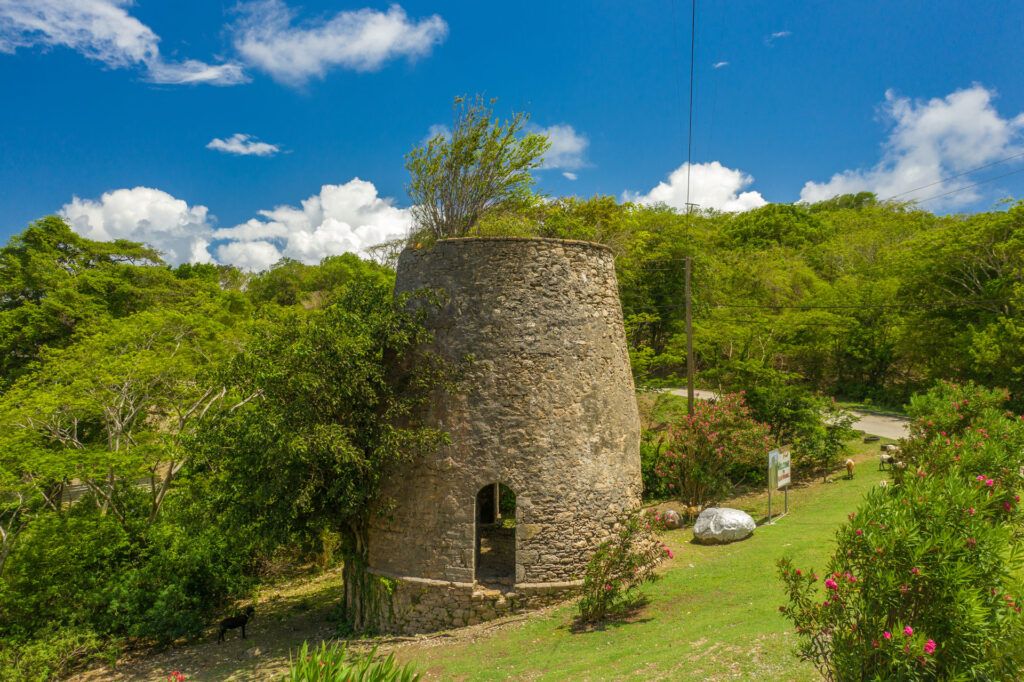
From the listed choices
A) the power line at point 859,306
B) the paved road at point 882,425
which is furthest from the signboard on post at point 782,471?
the power line at point 859,306

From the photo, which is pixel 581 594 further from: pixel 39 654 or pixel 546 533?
pixel 39 654

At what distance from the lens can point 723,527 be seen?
12555 millimetres

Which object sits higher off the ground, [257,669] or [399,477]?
[399,477]

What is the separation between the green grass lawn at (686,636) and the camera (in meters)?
6.70

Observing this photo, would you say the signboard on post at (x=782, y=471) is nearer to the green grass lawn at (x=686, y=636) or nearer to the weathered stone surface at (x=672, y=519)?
the green grass lawn at (x=686, y=636)

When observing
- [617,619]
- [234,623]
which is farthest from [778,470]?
[234,623]

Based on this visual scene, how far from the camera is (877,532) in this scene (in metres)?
4.43

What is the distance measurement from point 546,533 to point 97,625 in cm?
980

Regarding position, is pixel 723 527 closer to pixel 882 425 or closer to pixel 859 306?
pixel 882 425

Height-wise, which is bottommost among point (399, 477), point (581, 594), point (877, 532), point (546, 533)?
point (581, 594)

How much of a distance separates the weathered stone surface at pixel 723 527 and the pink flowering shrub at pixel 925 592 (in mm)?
7843

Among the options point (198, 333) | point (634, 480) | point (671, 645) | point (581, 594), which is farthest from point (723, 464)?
point (198, 333)

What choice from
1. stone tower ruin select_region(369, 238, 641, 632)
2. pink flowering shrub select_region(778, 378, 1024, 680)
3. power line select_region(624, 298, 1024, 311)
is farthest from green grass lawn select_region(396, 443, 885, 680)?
power line select_region(624, 298, 1024, 311)

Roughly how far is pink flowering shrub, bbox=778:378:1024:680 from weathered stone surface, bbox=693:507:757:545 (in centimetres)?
784
